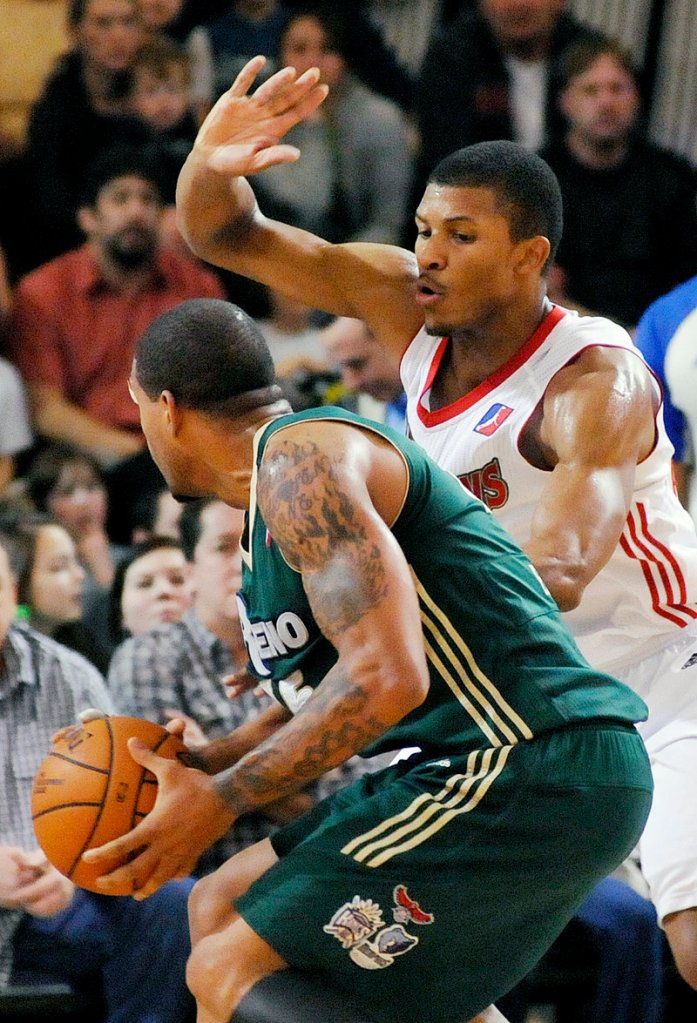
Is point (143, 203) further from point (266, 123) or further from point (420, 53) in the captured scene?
point (266, 123)

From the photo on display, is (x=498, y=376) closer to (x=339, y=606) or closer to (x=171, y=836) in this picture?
(x=339, y=606)

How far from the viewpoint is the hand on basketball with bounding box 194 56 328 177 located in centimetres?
382

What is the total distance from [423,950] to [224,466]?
37.3 inches

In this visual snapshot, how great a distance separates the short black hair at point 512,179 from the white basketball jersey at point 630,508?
225 millimetres

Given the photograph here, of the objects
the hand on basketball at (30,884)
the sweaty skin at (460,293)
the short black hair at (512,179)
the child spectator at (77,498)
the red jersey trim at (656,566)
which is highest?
the short black hair at (512,179)

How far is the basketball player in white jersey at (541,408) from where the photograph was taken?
3.46m

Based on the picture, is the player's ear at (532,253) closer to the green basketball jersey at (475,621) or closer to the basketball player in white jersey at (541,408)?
the basketball player in white jersey at (541,408)

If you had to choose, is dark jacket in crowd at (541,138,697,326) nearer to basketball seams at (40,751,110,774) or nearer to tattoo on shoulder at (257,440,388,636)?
basketball seams at (40,751,110,774)

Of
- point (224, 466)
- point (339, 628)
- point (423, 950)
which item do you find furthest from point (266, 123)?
point (423, 950)

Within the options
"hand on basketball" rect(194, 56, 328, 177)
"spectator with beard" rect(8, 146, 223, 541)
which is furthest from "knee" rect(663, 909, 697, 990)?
"spectator with beard" rect(8, 146, 223, 541)

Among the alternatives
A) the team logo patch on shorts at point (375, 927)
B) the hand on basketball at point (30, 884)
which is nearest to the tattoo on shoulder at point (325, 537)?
the team logo patch on shorts at point (375, 927)

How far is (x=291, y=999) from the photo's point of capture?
9.19 ft

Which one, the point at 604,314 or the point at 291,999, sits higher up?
the point at 291,999

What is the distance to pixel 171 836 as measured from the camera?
2.59m
